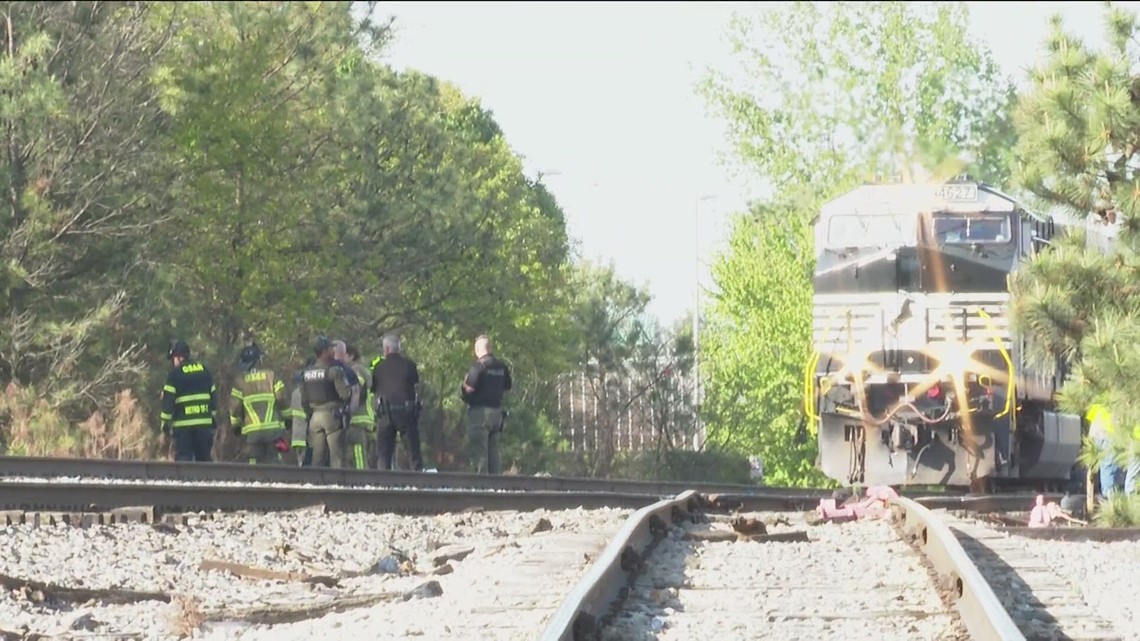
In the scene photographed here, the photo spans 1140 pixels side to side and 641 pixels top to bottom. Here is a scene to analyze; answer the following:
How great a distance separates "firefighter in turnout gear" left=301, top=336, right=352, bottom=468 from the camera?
61.3 ft

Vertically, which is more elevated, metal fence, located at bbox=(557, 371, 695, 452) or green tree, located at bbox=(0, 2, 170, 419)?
green tree, located at bbox=(0, 2, 170, 419)

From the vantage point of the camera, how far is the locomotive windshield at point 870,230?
20.9 meters

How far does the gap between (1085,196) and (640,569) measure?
637cm

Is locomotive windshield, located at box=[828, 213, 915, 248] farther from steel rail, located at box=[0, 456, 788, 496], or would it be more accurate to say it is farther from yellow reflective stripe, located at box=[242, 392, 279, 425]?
yellow reflective stripe, located at box=[242, 392, 279, 425]

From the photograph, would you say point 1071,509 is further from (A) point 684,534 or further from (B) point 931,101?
(B) point 931,101

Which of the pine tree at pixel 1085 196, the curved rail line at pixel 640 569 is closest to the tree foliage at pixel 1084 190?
the pine tree at pixel 1085 196

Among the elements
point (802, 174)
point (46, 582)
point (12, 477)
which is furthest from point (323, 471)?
point (802, 174)

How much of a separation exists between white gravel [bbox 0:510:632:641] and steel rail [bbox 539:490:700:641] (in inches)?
6.1

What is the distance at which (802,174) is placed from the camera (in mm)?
54469

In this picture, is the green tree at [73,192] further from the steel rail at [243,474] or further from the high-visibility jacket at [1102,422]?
the high-visibility jacket at [1102,422]

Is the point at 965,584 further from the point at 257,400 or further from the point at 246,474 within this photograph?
the point at 257,400

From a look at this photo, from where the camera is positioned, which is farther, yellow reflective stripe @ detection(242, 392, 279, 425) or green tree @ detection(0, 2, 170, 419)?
green tree @ detection(0, 2, 170, 419)

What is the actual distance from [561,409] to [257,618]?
4314cm

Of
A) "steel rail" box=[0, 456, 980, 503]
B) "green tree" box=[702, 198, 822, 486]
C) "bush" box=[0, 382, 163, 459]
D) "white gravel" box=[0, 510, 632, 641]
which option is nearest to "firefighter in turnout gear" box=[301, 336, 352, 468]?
"steel rail" box=[0, 456, 980, 503]
